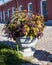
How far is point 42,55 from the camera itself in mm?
9289

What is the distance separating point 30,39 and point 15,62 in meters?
1.30

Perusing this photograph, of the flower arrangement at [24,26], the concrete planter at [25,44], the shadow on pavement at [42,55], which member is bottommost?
the shadow on pavement at [42,55]

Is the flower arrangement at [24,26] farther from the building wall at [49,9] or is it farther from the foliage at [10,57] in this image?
the building wall at [49,9]

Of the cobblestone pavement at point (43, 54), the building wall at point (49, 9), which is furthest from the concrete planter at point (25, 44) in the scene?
the building wall at point (49, 9)

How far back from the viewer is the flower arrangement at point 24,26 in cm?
858

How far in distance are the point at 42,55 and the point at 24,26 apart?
1.37 meters

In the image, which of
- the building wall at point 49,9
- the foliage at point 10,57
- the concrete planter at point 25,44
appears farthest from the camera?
the building wall at point 49,9

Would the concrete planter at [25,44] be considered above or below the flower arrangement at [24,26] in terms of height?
below

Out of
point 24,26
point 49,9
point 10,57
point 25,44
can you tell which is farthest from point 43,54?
point 49,9

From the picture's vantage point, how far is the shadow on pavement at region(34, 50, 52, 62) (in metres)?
8.83

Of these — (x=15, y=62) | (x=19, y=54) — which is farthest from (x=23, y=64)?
(x=19, y=54)

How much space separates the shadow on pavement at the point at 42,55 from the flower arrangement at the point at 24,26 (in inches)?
30.8

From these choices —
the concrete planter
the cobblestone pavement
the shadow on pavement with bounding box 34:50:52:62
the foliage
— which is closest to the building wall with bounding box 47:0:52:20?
the cobblestone pavement

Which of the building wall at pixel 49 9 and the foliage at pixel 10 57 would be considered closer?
the foliage at pixel 10 57
